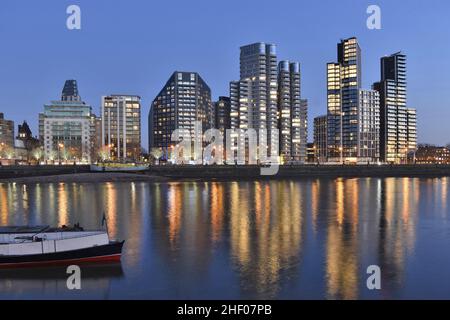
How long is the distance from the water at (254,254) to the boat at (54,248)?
74 cm

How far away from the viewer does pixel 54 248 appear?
27266mm

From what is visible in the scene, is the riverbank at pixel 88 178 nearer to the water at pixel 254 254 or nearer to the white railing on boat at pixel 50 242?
the water at pixel 254 254

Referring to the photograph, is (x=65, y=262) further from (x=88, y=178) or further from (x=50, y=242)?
(x=88, y=178)

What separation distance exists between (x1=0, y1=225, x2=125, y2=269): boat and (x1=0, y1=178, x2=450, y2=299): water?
2.44ft

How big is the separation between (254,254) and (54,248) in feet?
41.7

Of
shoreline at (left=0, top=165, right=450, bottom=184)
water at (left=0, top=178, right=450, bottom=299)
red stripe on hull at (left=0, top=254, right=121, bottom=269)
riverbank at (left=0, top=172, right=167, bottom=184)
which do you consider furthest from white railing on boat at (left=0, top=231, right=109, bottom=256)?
riverbank at (left=0, top=172, right=167, bottom=184)

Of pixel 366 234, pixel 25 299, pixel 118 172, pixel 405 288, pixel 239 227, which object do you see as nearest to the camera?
pixel 25 299

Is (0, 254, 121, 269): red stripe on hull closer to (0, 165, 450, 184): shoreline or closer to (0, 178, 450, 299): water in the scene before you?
(0, 178, 450, 299): water

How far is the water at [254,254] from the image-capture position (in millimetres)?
22891

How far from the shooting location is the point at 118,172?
150625mm
